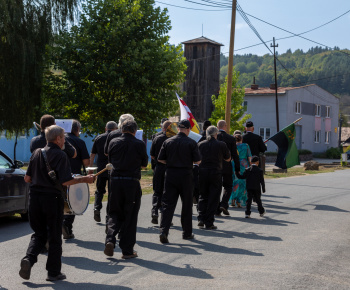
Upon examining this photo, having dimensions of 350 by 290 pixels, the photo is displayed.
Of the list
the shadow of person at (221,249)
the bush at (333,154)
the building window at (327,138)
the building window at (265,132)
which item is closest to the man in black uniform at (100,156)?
the shadow of person at (221,249)

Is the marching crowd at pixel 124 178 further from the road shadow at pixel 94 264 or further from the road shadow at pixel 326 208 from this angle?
the road shadow at pixel 326 208

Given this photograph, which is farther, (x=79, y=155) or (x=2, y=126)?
(x=2, y=126)

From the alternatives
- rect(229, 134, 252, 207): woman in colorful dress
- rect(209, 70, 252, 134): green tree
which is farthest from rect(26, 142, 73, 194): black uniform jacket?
rect(209, 70, 252, 134): green tree

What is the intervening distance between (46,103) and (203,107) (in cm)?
3103

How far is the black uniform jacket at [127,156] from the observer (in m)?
7.75

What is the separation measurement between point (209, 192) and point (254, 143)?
364 centimetres

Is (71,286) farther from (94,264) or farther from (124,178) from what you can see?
(124,178)

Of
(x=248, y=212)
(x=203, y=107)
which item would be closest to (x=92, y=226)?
(x=248, y=212)

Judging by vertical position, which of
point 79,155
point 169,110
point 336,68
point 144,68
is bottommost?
point 79,155

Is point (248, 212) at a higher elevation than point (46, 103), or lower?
lower

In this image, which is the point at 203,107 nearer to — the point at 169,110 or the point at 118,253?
the point at 169,110

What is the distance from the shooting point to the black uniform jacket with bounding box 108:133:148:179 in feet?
25.4

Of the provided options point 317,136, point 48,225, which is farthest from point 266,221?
point 317,136

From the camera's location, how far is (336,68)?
155625mm
